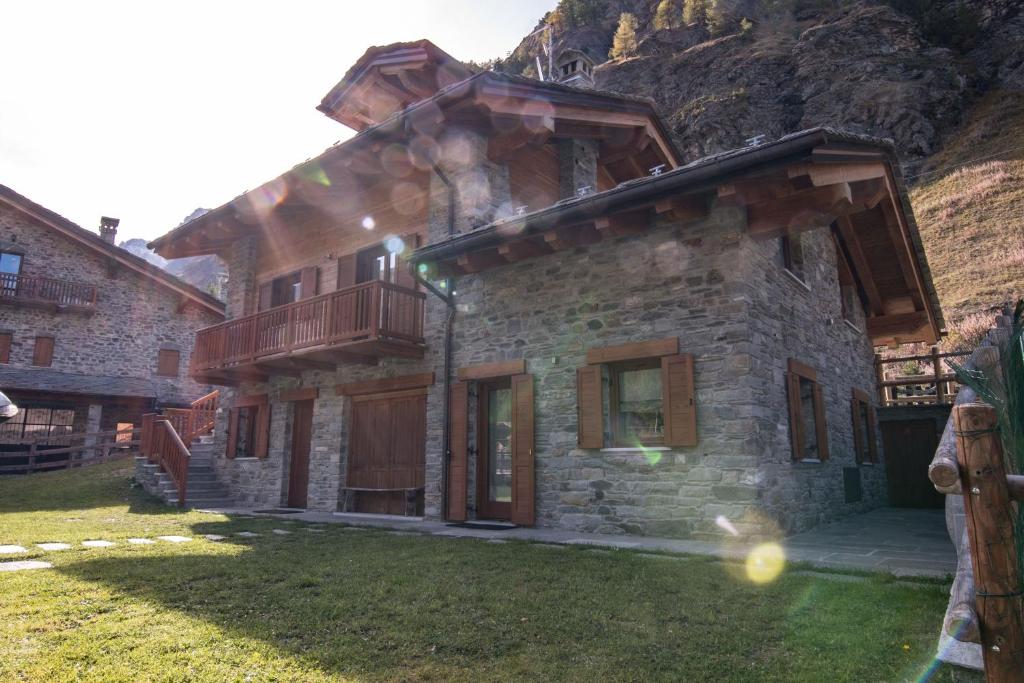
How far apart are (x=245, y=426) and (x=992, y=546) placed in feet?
45.5

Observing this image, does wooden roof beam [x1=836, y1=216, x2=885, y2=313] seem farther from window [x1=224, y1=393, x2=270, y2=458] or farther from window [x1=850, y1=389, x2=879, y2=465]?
window [x1=224, y1=393, x2=270, y2=458]

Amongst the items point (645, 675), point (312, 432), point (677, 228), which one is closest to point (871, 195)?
point (677, 228)

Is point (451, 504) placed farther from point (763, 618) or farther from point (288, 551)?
point (763, 618)

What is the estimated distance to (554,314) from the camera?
8430 mm

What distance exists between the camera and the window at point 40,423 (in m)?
20.0

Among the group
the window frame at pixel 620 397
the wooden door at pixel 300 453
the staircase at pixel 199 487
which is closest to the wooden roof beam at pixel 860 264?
the window frame at pixel 620 397

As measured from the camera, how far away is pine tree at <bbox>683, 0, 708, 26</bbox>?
49.0 metres

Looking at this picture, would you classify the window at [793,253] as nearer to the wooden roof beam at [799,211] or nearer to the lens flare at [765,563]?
the wooden roof beam at [799,211]

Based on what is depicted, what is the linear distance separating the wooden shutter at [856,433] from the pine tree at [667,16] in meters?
47.0

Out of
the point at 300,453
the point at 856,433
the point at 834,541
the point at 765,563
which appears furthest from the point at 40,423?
the point at 856,433

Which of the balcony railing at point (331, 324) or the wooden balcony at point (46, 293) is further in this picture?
the wooden balcony at point (46, 293)

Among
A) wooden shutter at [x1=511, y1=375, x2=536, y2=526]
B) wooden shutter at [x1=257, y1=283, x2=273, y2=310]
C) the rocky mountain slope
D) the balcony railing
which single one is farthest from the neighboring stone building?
the rocky mountain slope

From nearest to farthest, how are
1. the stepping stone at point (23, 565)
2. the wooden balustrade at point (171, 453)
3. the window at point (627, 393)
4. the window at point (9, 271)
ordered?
the stepping stone at point (23, 565), the window at point (627, 393), the wooden balustrade at point (171, 453), the window at point (9, 271)

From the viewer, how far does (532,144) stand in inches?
432
